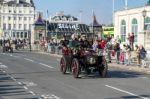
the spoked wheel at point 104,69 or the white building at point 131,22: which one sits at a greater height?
the white building at point 131,22

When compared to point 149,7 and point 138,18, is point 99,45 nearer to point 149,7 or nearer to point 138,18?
point 149,7

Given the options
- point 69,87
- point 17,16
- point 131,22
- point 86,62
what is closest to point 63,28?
point 17,16

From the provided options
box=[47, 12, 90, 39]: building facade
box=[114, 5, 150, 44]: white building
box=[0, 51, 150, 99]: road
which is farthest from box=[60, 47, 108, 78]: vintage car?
box=[47, 12, 90, 39]: building facade

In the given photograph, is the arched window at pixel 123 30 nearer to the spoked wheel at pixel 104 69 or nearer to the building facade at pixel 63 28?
the spoked wheel at pixel 104 69

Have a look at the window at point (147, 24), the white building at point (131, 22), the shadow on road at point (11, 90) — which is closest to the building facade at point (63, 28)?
the white building at point (131, 22)

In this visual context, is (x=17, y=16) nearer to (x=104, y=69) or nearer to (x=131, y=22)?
(x=131, y=22)

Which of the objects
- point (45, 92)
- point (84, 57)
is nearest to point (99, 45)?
point (84, 57)

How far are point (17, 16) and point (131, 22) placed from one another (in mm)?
134643

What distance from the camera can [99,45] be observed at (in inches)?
1433

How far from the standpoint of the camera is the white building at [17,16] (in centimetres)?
18775

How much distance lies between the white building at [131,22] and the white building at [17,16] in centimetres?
12351

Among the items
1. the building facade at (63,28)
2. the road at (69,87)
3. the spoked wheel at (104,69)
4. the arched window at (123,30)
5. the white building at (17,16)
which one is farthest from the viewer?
the white building at (17,16)

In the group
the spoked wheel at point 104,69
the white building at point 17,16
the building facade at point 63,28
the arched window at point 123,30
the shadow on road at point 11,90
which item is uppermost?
the white building at point 17,16

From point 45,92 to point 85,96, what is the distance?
6.05ft
